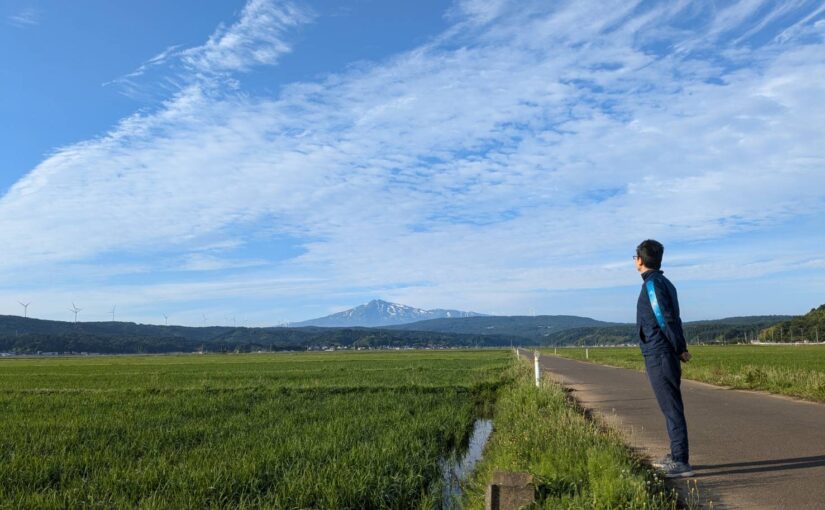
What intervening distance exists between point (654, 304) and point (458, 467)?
428cm

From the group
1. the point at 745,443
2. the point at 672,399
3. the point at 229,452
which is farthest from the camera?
the point at 229,452

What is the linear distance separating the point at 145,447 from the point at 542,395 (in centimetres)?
752

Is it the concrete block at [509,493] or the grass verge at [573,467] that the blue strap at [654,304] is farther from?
the concrete block at [509,493]

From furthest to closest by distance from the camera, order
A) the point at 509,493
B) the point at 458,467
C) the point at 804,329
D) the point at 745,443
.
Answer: the point at 804,329, the point at 458,467, the point at 745,443, the point at 509,493

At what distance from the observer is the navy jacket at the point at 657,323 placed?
5.52m

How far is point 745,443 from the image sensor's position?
698 centimetres

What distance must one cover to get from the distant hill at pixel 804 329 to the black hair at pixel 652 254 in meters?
136

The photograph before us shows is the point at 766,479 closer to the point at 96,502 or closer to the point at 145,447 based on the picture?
the point at 96,502

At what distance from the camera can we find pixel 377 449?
328 inches

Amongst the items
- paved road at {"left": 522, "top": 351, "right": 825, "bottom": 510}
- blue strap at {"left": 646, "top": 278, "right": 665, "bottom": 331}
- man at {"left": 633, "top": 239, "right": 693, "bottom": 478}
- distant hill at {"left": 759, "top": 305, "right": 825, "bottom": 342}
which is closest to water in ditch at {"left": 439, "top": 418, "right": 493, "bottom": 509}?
paved road at {"left": 522, "top": 351, "right": 825, "bottom": 510}

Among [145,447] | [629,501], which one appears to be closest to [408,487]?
[629,501]

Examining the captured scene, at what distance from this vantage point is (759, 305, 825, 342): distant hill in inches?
Answer: 4651

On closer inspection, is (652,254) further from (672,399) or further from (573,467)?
(573,467)

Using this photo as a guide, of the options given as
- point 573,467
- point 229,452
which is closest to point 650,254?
point 573,467
